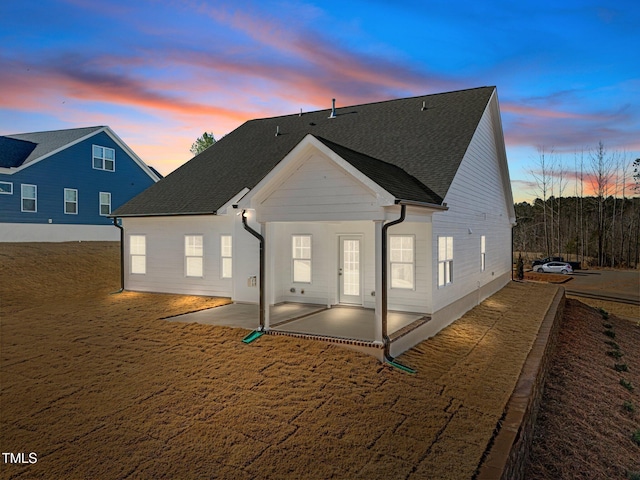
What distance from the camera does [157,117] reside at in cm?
1922

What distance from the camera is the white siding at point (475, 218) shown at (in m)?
11.6

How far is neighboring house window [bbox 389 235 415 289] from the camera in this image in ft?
35.4

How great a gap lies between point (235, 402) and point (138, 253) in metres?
11.7

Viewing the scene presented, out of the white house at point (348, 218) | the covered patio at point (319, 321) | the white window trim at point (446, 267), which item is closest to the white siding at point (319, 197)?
the white house at point (348, 218)

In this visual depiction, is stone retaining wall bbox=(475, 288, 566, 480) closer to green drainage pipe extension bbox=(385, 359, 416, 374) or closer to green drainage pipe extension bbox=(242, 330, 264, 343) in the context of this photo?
green drainage pipe extension bbox=(385, 359, 416, 374)

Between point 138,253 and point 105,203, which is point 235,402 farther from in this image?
point 105,203

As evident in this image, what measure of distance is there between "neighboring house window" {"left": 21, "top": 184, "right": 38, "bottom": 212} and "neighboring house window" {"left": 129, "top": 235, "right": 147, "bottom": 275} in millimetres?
10972

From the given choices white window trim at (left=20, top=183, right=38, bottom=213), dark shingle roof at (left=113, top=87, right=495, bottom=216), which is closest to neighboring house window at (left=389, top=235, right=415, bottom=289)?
dark shingle roof at (left=113, top=87, right=495, bottom=216)

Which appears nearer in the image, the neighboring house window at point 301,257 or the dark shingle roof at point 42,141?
the neighboring house window at point 301,257

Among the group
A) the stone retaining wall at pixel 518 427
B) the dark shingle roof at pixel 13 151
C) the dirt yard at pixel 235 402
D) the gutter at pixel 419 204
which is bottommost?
the stone retaining wall at pixel 518 427

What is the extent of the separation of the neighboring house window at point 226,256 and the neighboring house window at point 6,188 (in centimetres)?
1535

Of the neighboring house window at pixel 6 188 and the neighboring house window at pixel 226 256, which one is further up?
the neighboring house window at pixel 6 188

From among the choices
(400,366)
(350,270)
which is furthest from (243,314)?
(400,366)

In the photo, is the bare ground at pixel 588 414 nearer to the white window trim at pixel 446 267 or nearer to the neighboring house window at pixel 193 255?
the white window trim at pixel 446 267
